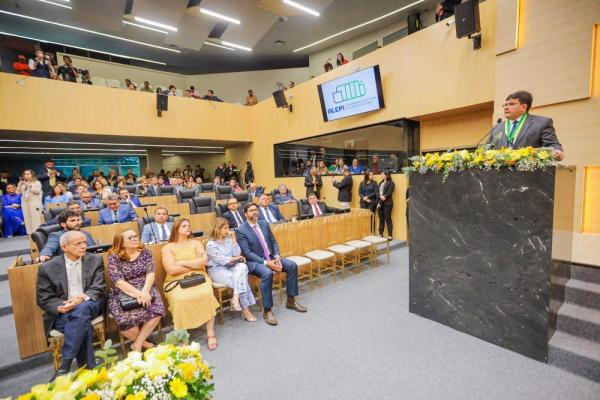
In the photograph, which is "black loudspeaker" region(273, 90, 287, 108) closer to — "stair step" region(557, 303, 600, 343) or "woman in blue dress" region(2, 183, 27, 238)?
"woman in blue dress" region(2, 183, 27, 238)

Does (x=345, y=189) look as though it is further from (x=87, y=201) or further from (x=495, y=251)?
(x=87, y=201)

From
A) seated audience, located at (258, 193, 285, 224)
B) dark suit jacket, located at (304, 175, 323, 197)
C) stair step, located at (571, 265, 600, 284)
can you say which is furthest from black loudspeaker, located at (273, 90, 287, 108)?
stair step, located at (571, 265, 600, 284)

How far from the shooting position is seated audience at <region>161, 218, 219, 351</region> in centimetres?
260

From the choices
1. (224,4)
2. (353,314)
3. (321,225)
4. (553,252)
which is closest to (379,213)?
(321,225)

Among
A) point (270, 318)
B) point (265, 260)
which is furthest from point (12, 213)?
point (270, 318)

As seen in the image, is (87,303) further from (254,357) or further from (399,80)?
(399,80)

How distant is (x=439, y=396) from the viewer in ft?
6.30

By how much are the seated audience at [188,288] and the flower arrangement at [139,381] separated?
5.48 ft

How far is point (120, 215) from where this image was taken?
4.48 m

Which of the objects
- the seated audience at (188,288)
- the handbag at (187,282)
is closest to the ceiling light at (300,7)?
the seated audience at (188,288)

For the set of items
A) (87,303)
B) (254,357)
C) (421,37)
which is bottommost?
(254,357)

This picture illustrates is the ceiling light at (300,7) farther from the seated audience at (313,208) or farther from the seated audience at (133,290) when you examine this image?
the seated audience at (133,290)

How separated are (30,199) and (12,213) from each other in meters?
0.51

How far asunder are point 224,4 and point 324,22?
3225 mm
